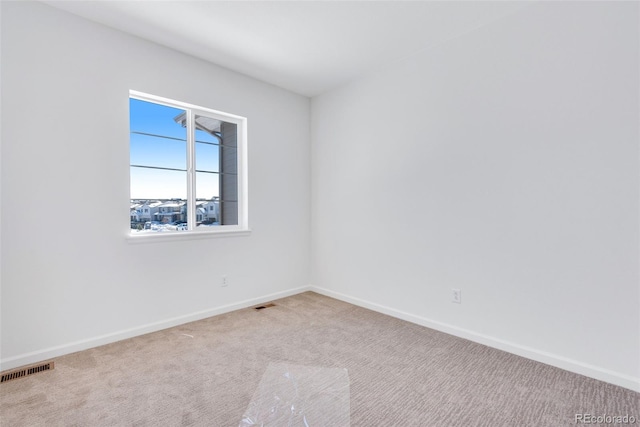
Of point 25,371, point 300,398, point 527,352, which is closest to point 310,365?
point 300,398

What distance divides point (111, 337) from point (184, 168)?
5.45ft

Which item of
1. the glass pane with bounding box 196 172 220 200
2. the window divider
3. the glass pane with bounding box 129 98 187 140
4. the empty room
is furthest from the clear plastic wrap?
the glass pane with bounding box 129 98 187 140

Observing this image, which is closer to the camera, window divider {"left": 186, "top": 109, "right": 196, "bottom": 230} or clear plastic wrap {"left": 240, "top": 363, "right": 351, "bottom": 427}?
clear plastic wrap {"left": 240, "top": 363, "right": 351, "bottom": 427}

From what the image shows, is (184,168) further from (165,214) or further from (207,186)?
(165,214)

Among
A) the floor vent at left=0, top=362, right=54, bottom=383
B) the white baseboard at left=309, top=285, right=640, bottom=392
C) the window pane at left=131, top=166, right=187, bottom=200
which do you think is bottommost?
the floor vent at left=0, top=362, right=54, bottom=383

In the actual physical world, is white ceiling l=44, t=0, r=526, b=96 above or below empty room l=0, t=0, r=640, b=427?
above

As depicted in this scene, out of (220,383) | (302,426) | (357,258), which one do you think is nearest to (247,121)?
(357,258)

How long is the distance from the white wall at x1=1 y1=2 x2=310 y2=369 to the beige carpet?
12.8 inches

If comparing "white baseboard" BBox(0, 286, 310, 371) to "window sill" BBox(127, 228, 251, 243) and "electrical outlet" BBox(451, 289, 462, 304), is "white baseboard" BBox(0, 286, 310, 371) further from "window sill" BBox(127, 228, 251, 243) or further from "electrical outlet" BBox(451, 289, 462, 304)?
"electrical outlet" BBox(451, 289, 462, 304)

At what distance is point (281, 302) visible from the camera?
12.0 ft

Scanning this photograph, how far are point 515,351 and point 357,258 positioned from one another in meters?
1.71

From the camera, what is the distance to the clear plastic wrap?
5.24ft

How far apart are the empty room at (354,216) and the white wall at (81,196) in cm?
2

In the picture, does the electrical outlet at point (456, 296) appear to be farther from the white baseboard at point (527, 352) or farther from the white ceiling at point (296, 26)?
the white ceiling at point (296, 26)
